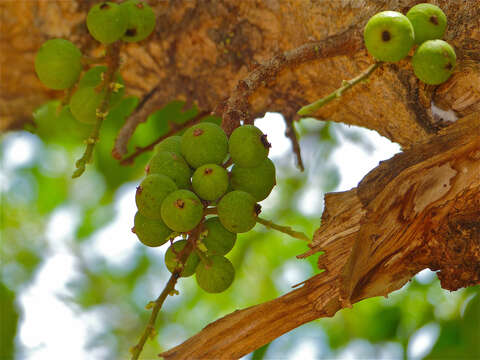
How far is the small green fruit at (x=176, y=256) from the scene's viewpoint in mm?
1507

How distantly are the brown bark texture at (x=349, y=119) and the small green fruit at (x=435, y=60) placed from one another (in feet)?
0.35

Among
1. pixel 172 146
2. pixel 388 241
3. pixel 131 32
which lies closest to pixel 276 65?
pixel 172 146

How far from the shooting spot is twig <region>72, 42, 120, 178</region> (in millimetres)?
1914

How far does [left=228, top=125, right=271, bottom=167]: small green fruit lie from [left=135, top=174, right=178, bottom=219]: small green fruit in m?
0.18

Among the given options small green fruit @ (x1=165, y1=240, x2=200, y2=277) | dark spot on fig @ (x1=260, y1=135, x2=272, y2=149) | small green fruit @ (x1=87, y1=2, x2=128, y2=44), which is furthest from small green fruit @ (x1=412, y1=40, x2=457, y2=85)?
small green fruit @ (x1=87, y1=2, x2=128, y2=44)

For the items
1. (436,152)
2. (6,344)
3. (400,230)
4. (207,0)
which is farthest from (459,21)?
(6,344)

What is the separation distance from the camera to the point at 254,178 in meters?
1.48

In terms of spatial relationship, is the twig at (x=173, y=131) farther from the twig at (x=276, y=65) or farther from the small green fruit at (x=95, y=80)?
the twig at (x=276, y=65)

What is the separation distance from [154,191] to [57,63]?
34.3 inches

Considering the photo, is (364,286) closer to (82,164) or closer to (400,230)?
(400,230)

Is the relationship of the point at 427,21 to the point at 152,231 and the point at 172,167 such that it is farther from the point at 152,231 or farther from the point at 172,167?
the point at 152,231

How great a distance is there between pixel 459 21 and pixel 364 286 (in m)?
0.75

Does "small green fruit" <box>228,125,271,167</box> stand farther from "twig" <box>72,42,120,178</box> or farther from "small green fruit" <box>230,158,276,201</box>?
"twig" <box>72,42,120,178</box>

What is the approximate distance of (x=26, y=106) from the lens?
2.97 m
